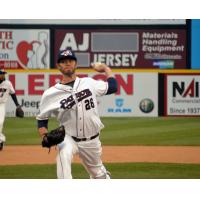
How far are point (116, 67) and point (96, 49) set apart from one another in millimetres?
486

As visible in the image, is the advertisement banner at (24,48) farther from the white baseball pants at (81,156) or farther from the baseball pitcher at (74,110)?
the white baseball pants at (81,156)

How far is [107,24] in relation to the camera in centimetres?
858

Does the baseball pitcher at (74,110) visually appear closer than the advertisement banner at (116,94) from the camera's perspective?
Yes

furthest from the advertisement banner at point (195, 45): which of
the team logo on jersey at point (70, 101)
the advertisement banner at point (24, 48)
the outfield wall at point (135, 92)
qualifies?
the team logo on jersey at point (70, 101)

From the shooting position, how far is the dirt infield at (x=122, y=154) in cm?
784

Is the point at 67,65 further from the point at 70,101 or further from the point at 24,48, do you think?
the point at 24,48

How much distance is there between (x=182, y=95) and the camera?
8.52 metres

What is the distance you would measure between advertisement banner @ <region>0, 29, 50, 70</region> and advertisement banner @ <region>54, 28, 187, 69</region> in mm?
204

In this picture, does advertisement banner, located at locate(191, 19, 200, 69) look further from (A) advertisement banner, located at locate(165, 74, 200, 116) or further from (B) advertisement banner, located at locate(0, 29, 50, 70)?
(B) advertisement banner, located at locate(0, 29, 50, 70)

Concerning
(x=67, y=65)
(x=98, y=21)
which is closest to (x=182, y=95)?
(x=98, y=21)

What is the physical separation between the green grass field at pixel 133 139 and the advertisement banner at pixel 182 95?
0.41 feet

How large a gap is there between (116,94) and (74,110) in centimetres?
375

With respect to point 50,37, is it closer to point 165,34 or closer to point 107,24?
point 107,24

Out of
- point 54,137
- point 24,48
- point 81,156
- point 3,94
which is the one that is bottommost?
point 81,156
